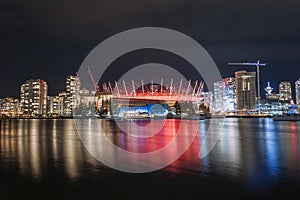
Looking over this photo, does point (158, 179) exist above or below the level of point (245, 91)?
below

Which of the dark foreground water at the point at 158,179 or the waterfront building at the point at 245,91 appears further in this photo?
the waterfront building at the point at 245,91

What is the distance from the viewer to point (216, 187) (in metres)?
5.96

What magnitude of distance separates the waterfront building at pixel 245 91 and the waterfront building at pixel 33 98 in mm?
89654

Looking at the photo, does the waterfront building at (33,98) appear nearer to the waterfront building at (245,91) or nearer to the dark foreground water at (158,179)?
the waterfront building at (245,91)

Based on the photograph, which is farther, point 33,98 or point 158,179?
point 33,98

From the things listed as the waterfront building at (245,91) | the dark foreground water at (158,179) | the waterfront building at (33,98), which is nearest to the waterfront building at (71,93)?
the waterfront building at (33,98)

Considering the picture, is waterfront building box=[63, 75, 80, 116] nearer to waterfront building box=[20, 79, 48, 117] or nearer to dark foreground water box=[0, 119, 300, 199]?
waterfront building box=[20, 79, 48, 117]

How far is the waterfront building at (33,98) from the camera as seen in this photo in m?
146

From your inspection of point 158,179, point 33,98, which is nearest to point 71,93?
point 33,98

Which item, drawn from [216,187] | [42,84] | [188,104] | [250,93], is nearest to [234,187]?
[216,187]

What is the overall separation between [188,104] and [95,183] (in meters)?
93.5

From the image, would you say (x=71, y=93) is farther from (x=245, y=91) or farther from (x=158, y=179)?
(x=158, y=179)

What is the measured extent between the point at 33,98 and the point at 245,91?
9711cm

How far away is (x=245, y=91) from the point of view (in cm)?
14100
